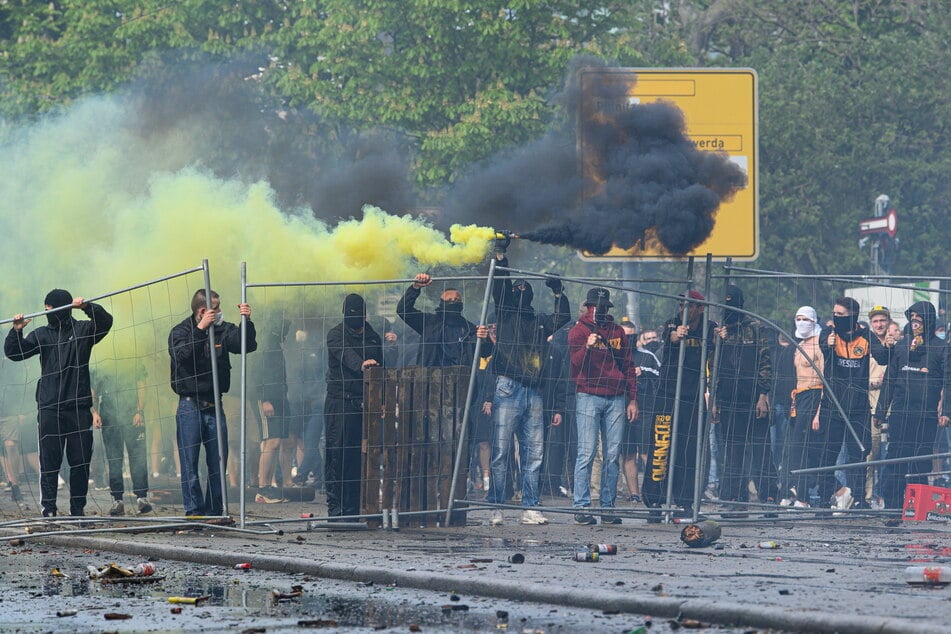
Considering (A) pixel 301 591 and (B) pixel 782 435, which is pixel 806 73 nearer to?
(B) pixel 782 435

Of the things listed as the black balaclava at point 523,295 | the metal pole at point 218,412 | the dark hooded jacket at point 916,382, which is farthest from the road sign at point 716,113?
the metal pole at point 218,412

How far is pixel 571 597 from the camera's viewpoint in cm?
828

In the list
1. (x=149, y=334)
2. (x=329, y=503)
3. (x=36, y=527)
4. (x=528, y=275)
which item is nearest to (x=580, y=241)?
(x=528, y=275)

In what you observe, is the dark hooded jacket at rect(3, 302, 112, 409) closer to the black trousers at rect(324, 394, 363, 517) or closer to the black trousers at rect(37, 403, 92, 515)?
the black trousers at rect(37, 403, 92, 515)

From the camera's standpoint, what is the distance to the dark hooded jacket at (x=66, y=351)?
43.1 feet

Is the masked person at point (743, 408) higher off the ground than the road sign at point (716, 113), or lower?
lower

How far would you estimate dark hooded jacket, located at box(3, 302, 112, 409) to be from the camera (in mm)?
13141

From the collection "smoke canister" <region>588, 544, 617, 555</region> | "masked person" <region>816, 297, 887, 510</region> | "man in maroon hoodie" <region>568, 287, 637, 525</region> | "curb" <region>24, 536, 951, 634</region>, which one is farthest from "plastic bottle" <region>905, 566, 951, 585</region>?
"masked person" <region>816, 297, 887, 510</region>

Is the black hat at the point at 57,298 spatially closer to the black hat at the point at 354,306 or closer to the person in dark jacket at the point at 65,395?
the person in dark jacket at the point at 65,395

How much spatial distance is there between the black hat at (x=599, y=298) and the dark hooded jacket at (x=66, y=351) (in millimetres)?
3940

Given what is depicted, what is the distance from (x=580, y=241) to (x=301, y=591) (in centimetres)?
554

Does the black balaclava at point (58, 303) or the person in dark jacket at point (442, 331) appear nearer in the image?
the person in dark jacket at point (442, 331)

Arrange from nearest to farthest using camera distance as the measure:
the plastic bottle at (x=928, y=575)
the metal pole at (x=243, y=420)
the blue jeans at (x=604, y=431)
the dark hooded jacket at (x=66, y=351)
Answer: the plastic bottle at (x=928, y=575)
the metal pole at (x=243, y=420)
the dark hooded jacket at (x=66, y=351)
the blue jeans at (x=604, y=431)

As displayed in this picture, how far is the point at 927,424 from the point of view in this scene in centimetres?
1416
